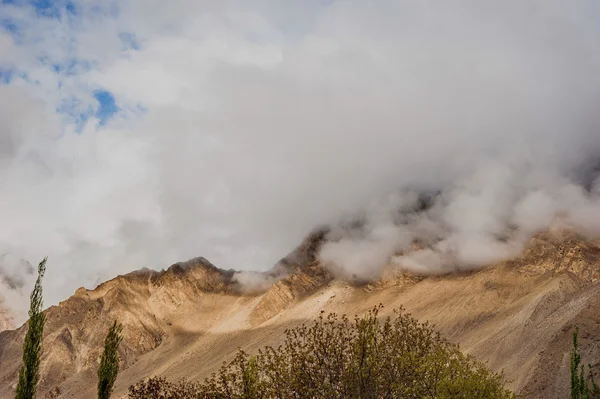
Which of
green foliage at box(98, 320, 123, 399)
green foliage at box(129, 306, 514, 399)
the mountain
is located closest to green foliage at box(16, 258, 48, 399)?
green foliage at box(98, 320, 123, 399)

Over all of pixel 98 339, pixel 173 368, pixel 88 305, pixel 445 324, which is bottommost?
pixel 445 324

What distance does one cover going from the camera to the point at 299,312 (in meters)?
135

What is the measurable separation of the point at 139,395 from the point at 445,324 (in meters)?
89.8

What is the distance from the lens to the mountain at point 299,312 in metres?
80.6

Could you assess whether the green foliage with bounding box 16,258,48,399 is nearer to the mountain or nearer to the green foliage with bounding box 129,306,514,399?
the green foliage with bounding box 129,306,514,399

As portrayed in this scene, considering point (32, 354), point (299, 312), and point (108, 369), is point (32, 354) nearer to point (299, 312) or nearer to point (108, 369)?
point (108, 369)

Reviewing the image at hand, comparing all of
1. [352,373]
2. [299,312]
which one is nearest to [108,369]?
[352,373]

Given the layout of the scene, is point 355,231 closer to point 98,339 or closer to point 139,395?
point 98,339

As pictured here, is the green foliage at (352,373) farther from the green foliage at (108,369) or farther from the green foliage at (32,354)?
the green foliage at (32,354)

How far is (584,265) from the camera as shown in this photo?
111812 mm

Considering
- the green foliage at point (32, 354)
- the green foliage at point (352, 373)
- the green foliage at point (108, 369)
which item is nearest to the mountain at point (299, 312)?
the green foliage at point (352, 373)

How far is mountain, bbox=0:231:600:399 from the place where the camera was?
264 feet

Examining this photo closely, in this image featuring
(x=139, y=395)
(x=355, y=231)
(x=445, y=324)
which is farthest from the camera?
(x=355, y=231)

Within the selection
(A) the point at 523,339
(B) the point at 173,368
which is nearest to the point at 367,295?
(B) the point at 173,368
